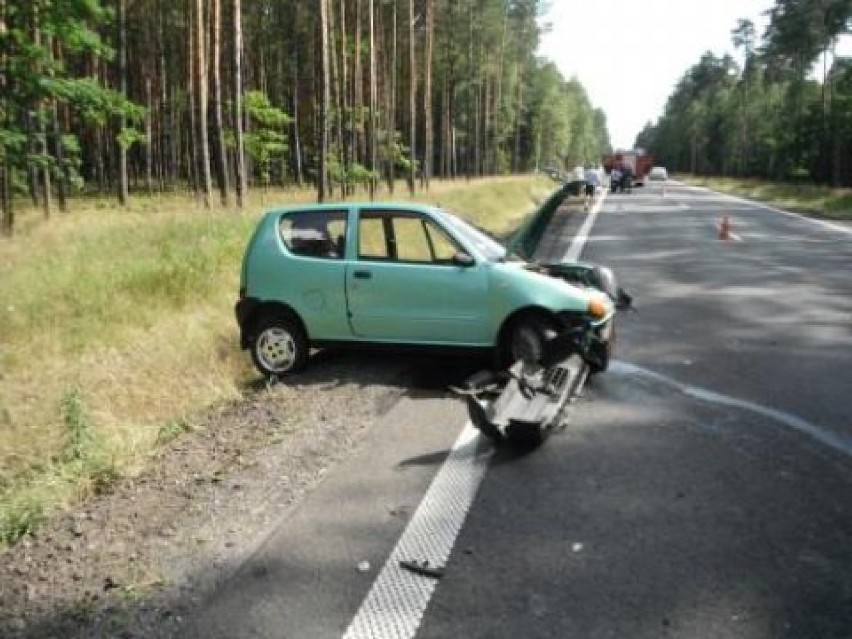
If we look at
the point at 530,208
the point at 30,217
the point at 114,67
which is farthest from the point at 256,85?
the point at 30,217

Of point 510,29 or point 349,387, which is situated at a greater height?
point 510,29

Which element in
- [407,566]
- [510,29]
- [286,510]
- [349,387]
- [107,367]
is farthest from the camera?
[510,29]

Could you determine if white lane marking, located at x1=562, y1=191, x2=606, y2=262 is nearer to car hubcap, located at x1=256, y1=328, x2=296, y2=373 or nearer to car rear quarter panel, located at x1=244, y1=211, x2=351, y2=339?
Result: car rear quarter panel, located at x1=244, y1=211, x2=351, y2=339

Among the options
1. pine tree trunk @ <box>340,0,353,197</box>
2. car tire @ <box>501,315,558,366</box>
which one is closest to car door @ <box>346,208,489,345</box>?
car tire @ <box>501,315,558,366</box>

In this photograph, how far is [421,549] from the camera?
13.7 ft

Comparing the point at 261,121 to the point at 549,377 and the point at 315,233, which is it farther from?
the point at 549,377

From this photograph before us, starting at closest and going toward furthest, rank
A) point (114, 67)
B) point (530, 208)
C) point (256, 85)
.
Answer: point (530, 208)
point (114, 67)
point (256, 85)

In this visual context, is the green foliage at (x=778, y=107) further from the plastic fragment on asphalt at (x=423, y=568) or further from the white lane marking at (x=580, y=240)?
the plastic fragment on asphalt at (x=423, y=568)

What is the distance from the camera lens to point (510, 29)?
7056cm

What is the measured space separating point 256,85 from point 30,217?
27716 mm

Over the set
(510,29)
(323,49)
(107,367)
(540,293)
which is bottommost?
(107,367)

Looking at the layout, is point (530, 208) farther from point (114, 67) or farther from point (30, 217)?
point (114, 67)

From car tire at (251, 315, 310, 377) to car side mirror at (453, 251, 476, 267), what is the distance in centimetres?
162

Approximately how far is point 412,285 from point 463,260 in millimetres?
513
